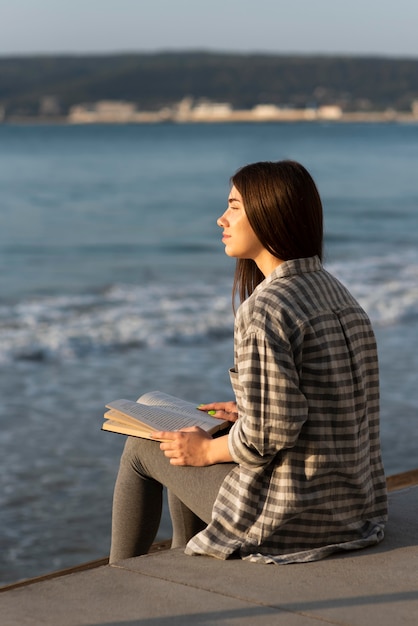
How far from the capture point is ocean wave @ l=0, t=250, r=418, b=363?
9.59 m

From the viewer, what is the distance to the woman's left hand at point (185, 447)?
272 centimetres

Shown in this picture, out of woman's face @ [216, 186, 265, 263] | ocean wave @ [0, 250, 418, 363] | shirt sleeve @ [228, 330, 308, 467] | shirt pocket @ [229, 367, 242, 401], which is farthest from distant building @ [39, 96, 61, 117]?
shirt sleeve @ [228, 330, 308, 467]

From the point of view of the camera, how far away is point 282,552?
8.88 ft

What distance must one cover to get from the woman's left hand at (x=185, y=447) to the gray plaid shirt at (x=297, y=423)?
12 centimetres

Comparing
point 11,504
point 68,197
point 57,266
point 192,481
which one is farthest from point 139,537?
point 68,197

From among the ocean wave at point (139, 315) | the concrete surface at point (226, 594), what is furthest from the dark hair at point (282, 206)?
the ocean wave at point (139, 315)

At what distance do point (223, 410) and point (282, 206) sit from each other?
0.71 meters

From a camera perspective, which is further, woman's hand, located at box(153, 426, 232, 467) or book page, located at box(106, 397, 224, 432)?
book page, located at box(106, 397, 224, 432)

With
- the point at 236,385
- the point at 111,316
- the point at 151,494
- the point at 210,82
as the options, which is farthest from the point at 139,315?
the point at 210,82

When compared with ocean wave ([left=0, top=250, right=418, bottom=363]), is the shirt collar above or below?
below

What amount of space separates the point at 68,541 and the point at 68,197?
26.5 metres

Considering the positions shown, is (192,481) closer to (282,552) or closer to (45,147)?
(282,552)

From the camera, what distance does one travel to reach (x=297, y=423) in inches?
99.0

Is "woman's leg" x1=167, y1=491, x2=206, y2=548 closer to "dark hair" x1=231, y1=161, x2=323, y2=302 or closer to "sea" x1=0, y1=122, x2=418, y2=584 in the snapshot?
"dark hair" x1=231, y1=161, x2=323, y2=302
